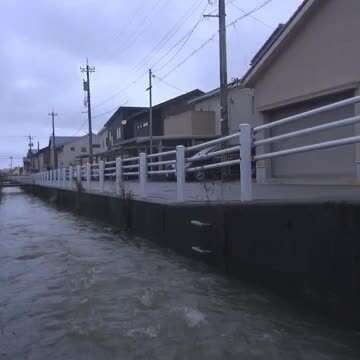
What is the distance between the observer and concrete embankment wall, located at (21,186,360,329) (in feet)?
16.4

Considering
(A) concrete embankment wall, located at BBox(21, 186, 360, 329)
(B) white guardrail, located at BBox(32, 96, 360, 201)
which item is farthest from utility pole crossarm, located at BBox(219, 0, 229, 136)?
(A) concrete embankment wall, located at BBox(21, 186, 360, 329)

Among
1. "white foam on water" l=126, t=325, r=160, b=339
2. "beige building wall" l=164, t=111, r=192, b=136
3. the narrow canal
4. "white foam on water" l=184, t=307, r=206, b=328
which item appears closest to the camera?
the narrow canal

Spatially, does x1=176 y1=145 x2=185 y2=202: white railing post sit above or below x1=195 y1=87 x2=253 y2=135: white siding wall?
below

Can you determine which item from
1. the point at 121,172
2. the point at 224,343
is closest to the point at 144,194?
the point at 121,172

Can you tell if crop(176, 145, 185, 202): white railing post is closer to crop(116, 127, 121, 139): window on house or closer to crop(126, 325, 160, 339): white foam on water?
crop(126, 325, 160, 339): white foam on water

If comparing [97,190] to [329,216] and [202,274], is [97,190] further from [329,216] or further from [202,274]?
[329,216]

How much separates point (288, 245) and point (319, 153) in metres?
8.20

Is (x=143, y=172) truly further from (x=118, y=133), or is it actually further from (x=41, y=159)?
(x=41, y=159)

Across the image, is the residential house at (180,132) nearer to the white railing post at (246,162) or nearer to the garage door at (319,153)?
the garage door at (319,153)

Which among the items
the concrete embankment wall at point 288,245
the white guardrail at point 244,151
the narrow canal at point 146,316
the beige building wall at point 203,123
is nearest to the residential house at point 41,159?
the beige building wall at point 203,123

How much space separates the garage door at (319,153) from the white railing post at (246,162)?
4830 millimetres

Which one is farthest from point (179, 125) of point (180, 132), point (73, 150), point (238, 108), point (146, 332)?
point (73, 150)

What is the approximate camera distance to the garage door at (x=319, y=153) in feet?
42.2

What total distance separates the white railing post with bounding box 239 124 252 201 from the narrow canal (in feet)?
4.15
